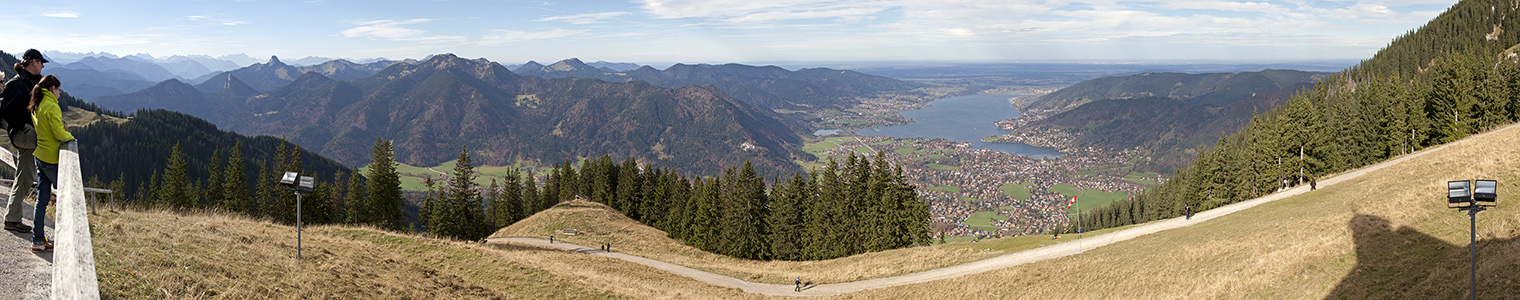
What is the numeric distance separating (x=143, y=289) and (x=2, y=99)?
3404mm

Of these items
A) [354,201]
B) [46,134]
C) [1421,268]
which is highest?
[46,134]

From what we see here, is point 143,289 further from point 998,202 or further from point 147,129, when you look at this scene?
point 147,129

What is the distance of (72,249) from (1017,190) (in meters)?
204

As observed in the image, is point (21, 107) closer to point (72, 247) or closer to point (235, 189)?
point (72, 247)

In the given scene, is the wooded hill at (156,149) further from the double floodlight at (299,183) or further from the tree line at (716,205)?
the double floodlight at (299,183)

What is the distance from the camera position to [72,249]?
15.9ft

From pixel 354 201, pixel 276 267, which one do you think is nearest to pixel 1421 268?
pixel 276 267

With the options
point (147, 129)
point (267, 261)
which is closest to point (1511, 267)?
point (267, 261)

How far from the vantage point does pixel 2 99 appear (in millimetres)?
→ 7863

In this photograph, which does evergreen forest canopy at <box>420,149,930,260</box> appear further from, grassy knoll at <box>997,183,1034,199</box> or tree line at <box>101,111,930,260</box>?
grassy knoll at <box>997,183,1034,199</box>

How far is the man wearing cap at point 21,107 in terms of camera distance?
25.9ft

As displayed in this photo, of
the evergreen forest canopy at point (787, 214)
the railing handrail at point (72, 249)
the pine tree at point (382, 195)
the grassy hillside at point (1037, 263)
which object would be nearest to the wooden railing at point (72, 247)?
the railing handrail at point (72, 249)

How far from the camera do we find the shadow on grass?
46.8 feet

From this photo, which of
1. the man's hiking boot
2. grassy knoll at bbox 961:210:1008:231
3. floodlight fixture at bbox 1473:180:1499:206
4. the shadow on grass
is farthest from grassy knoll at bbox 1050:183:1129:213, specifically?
the man's hiking boot
